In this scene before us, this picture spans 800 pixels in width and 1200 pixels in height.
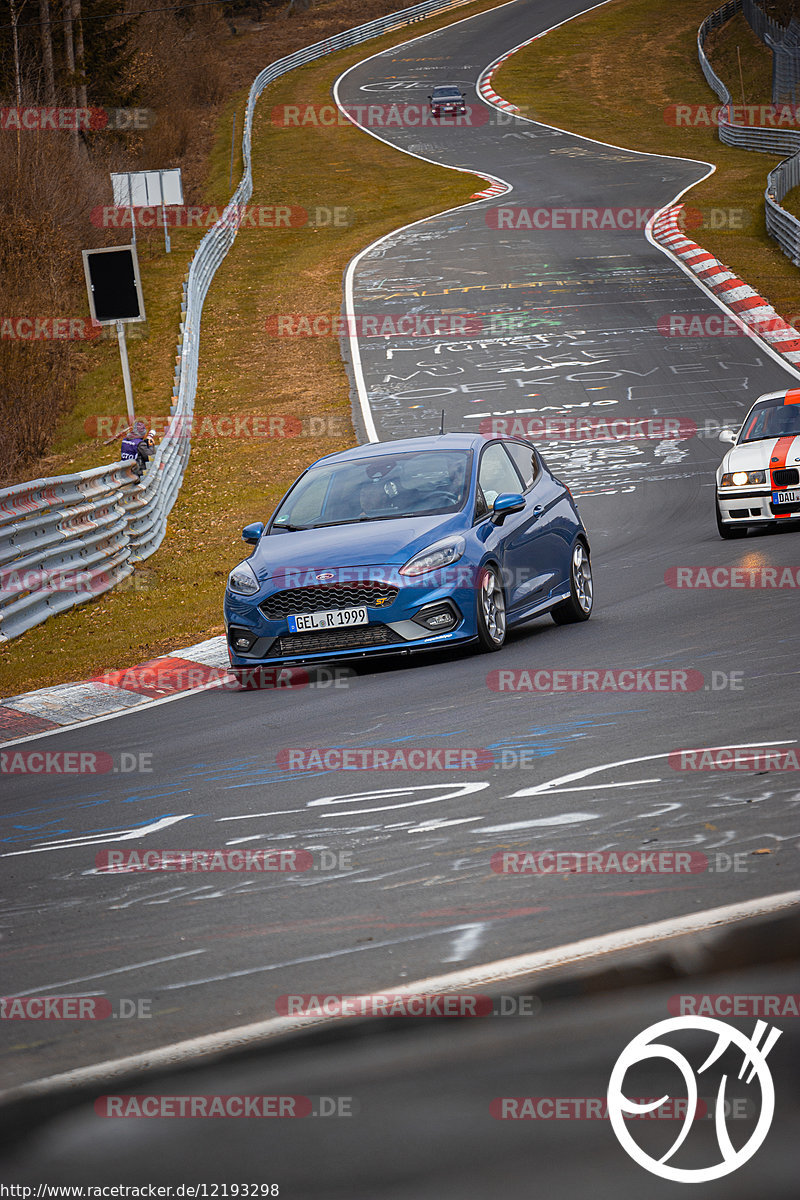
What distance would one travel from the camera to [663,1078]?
297 centimetres

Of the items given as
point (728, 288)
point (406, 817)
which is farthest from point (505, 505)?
point (728, 288)

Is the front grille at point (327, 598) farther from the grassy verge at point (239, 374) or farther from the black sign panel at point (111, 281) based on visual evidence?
the black sign panel at point (111, 281)

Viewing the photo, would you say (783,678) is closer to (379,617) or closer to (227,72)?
(379,617)

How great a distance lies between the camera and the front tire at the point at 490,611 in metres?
10.2

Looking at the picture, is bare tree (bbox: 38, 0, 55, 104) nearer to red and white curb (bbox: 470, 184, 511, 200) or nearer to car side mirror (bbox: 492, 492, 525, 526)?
red and white curb (bbox: 470, 184, 511, 200)

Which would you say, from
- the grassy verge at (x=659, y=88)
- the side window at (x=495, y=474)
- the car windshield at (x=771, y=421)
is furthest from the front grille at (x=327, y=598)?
the grassy verge at (x=659, y=88)

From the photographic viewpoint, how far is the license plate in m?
10.0

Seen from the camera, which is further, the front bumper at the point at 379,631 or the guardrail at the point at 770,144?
the guardrail at the point at 770,144


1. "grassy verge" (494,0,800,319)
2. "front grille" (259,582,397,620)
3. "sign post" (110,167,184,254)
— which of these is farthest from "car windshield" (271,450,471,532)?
"grassy verge" (494,0,800,319)

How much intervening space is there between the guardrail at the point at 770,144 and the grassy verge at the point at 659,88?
454 millimetres

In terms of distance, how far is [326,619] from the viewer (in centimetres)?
1007

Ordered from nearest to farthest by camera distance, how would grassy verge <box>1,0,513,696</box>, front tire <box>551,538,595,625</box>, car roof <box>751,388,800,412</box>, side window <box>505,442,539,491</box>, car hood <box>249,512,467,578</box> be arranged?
1. car hood <box>249,512,467,578</box>
2. front tire <box>551,538,595,625</box>
3. side window <box>505,442,539,491</box>
4. grassy verge <box>1,0,513,696</box>
5. car roof <box>751,388,800,412</box>

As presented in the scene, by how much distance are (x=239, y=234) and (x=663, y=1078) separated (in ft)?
156

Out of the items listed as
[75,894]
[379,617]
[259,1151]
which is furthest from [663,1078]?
[379,617]
